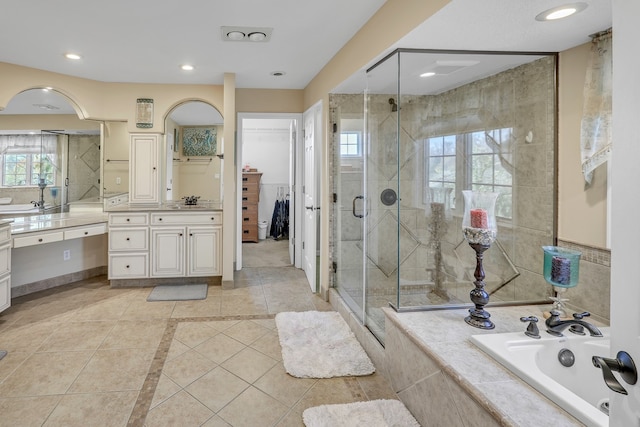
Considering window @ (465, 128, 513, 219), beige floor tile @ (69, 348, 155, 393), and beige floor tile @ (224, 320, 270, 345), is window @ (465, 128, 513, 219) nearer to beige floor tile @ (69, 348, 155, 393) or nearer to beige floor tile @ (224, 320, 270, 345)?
beige floor tile @ (224, 320, 270, 345)

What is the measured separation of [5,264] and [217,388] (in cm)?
223

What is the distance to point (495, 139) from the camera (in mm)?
2924

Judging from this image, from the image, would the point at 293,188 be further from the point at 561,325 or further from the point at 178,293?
the point at 561,325

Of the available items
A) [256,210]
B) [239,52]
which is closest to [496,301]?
[239,52]

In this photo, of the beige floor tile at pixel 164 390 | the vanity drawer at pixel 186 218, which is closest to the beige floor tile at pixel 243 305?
Answer: the vanity drawer at pixel 186 218

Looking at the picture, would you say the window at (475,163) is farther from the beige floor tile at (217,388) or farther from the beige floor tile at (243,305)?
the beige floor tile at (217,388)

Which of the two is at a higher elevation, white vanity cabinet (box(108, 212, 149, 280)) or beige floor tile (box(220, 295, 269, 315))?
white vanity cabinet (box(108, 212, 149, 280))

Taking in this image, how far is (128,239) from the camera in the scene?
418 cm

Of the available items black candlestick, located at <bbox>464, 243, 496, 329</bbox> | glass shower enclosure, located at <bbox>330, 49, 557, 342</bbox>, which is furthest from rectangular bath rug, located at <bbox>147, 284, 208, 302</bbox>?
black candlestick, located at <bbox>464, 243, 496, 329</bbox>

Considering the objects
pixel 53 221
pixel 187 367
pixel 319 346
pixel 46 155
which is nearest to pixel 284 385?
pixel 319 346

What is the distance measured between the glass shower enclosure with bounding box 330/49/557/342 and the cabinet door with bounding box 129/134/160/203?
7.44ft

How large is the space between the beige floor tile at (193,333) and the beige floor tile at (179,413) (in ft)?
2.31

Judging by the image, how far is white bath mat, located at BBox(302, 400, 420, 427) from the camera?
6.19ft

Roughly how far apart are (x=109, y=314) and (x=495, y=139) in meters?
3.61
